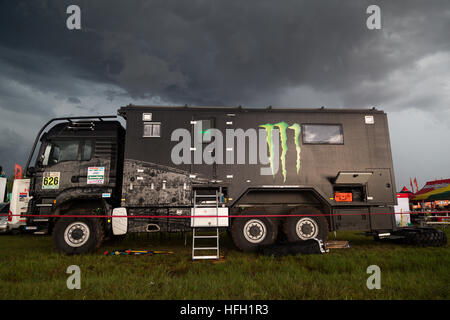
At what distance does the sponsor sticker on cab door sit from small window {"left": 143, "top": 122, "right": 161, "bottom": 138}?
1.62m

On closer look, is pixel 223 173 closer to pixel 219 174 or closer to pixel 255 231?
pixel 219 174

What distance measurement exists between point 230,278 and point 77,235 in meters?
4.67

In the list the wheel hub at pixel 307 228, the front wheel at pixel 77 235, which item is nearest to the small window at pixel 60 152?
the front wheel at pixel 77 235

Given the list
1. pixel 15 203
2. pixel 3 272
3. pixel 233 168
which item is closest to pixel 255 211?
pixel 233 168

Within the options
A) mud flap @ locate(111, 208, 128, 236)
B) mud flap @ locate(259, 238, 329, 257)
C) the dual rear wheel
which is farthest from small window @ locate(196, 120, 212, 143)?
mud flap @ locate(259, 238, 329, 257)

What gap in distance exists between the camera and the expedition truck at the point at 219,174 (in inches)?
275

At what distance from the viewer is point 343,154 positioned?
24.6 ft

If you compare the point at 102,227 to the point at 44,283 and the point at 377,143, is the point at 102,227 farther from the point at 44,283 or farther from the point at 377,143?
the point at 377,143

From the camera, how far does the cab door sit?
280 inches

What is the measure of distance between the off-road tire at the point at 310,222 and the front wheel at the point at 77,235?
5.22 meters

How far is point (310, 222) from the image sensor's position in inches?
282

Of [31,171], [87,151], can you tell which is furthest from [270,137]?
[31,171]

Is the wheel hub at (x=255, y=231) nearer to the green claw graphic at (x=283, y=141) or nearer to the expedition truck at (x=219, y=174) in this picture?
the expedition truck at (x=219, y=174)
